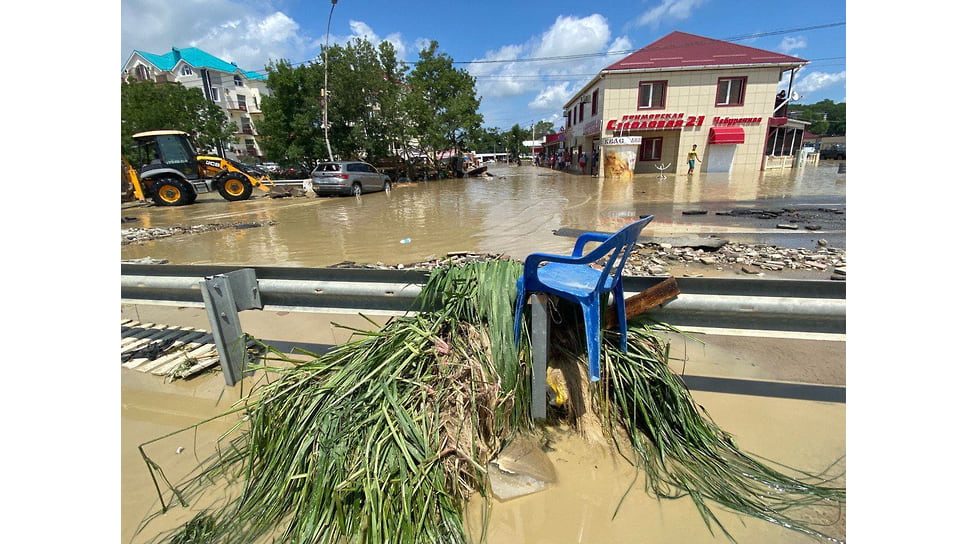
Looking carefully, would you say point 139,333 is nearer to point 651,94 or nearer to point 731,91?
point 651,94

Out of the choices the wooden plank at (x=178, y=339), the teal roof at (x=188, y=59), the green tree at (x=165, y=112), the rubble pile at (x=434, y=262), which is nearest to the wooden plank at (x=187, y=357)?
the wooden plank at (x=178, y=339)

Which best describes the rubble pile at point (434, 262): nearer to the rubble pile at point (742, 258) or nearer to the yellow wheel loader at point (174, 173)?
the rubble pile at point (742, 258)

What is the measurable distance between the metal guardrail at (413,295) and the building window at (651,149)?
29.6 meters

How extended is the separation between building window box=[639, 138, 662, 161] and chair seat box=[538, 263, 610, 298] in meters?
29.9

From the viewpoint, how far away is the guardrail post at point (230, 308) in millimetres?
2391

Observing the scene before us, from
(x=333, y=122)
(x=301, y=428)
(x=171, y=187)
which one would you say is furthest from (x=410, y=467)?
(x=333, y=122)

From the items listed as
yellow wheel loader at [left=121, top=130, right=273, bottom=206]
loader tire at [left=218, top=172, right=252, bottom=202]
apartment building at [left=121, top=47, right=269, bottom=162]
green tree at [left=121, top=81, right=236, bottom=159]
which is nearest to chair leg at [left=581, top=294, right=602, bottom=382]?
yellow wheel loader at [left=121, top=130, right=273, bottom=206]

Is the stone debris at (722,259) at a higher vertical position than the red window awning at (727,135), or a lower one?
lower

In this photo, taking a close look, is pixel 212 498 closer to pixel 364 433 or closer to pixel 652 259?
pixel 364 433

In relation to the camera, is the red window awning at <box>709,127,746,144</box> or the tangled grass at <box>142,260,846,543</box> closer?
the tangled grass at <box>142,260,846,543</box>

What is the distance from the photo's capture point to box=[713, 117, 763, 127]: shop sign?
25672 mm

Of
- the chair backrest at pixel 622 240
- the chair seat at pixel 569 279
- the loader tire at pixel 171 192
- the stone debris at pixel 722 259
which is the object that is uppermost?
the loader tire at pixel 171 192

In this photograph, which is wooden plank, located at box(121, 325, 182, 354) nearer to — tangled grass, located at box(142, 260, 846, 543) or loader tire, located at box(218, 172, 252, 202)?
tangled grass, located at box(142, 260, 846, 543)
